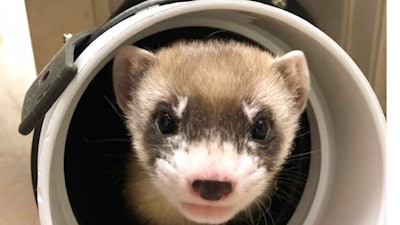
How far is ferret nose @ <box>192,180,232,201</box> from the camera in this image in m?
0.90

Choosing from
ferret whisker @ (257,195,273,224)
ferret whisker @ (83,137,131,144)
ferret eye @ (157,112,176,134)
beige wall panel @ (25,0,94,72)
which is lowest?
ferret whisker @ (257,195,273,224)

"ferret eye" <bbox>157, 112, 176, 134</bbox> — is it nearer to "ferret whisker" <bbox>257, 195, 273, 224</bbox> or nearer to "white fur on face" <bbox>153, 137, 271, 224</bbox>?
"white fur on face" <bbox>153, 137, 271, 224</bbox>

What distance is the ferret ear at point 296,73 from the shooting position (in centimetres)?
110

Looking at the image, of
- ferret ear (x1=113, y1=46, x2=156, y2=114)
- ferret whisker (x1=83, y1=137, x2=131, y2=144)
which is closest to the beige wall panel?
ferret whisker (x1=83, y1=137, x2=131, y2=144)

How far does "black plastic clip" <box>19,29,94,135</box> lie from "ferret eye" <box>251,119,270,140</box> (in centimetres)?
27

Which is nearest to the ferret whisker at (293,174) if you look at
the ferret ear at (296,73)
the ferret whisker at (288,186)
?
the ferret whisker at (288,186)

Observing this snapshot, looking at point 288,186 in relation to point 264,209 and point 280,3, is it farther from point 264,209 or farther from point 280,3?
point 280,3

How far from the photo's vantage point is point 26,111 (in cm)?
101

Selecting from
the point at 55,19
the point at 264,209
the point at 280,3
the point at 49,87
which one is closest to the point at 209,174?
the point at 49,87

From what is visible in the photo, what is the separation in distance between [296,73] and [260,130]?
15 cm

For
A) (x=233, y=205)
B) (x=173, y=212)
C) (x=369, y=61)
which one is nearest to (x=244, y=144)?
(x=233, y=205)
